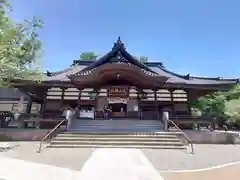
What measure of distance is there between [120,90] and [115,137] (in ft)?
18.1

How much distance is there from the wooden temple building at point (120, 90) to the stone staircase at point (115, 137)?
3055mm

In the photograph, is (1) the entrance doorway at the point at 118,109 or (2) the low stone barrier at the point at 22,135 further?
(1) the entrance doorway at the point at 118,109

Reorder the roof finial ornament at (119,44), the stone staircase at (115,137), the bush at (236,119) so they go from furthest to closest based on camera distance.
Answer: the bush at (236,119) → the roof finial ornament at (119,44) → the stone staircase at (115,137)

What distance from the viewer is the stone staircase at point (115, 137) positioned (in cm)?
1030

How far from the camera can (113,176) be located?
5285 mm

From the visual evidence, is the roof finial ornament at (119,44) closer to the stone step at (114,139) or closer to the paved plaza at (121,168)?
the stone step at (114,139)

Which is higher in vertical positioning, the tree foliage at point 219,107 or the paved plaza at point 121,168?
the tree foliage at point 219,107

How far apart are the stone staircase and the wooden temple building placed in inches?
120

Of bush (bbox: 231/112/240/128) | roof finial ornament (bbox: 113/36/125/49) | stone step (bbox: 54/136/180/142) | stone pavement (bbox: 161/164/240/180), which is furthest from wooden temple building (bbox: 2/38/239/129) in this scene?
bush (bbox: 231/112/240/128)

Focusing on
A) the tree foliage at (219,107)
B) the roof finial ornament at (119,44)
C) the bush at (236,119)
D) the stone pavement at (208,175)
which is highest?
the roof finial ornament at (119,44)

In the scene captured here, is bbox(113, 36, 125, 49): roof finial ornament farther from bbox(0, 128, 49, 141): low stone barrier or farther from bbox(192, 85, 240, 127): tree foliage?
bbox(192, 85, 240, 127): tree foliage

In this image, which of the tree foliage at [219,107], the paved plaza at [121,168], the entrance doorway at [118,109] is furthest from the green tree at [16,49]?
the tree foliage at [219,107]

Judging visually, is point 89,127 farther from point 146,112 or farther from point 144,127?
point 146,112

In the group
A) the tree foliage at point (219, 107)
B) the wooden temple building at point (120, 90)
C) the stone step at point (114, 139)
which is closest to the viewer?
the stone step at point (114, 139)
